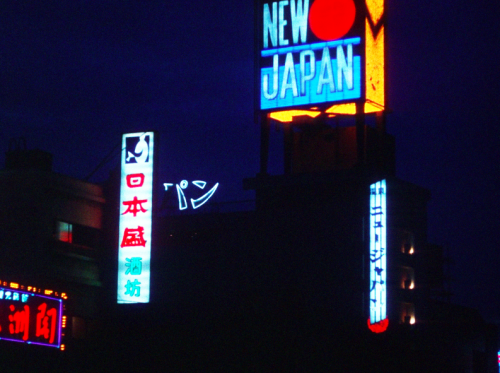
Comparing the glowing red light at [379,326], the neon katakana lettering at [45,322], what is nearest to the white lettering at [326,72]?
the glowing red light at [379,326]

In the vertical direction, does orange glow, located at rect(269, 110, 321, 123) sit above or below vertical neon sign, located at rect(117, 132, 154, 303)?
above

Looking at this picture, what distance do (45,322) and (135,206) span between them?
12453mm

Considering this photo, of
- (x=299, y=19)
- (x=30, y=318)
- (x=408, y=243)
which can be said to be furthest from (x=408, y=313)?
(x=30, y=318)

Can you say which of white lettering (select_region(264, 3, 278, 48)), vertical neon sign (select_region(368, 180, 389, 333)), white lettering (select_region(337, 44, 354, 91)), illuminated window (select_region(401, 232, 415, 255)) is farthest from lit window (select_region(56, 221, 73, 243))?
illuminated window (select_region(401, 232, 415, 255))

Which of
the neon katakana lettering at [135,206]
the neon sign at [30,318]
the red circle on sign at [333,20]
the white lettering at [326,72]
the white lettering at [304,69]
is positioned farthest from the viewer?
the white lettering at [304,69]

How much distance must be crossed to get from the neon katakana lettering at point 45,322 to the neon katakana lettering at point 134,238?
11.6 metres

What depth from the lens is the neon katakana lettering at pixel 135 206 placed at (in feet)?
113

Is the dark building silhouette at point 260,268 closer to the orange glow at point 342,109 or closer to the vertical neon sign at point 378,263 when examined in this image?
the vertical neon sign at point 378,263

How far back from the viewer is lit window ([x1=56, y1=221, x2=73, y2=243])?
36.4 metres

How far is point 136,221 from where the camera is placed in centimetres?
3441

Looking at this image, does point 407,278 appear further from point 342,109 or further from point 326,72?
point 326,72

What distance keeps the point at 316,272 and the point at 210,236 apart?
17.7 feet

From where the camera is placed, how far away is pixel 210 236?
4309cm

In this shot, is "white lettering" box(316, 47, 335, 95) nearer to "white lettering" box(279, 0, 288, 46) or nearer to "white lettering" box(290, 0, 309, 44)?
"white lettering" box(290, 0, 309, 44)
